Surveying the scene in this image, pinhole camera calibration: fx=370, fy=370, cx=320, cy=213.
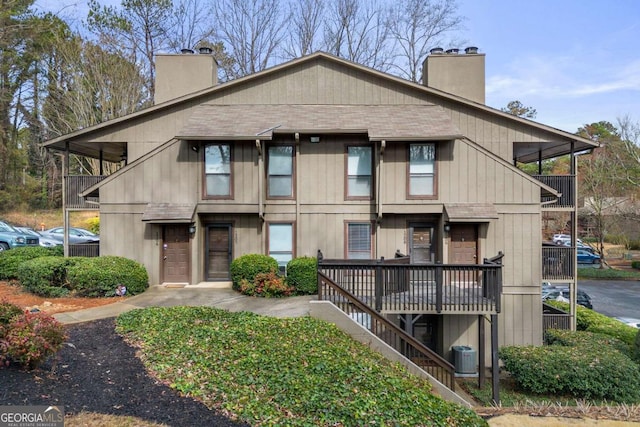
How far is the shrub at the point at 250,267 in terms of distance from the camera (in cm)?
1100

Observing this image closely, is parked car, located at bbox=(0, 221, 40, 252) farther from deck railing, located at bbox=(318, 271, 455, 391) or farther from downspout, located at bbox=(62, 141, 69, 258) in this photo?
deck railing, located at bbox=(318, 271, 455, 391)

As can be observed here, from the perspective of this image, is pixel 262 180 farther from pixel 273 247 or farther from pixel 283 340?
pixel 283 340

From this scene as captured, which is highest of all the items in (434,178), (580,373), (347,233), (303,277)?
(434,178)

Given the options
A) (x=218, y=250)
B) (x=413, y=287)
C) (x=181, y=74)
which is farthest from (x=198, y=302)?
(x=181, y=74)

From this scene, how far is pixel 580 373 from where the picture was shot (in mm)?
8664

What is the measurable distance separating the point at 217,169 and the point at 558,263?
1162cm

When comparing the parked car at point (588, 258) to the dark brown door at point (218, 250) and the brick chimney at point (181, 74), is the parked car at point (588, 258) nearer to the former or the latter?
the dark brown door at point (218, 250)

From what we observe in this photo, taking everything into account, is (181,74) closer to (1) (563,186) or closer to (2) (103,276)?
(2) (103,276)

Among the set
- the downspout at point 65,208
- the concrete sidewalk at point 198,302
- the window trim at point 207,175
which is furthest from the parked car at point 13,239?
the window trim at point 207,175

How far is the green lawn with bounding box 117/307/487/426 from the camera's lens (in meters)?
4.71

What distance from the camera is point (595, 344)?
10109 millimetres

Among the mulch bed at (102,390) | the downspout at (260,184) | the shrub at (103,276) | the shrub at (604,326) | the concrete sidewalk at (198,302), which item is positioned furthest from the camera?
the shrub at (604,326)

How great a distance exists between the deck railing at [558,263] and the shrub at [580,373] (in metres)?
3.07

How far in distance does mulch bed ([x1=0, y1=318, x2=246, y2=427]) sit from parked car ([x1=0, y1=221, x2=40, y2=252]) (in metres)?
16.0
